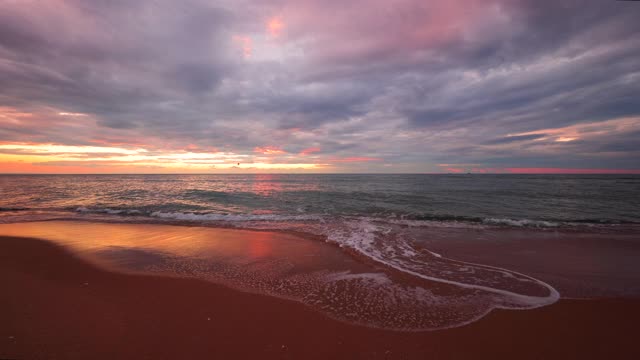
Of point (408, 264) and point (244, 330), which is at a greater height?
point (244, 330)

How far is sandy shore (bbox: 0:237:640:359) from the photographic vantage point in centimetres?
343

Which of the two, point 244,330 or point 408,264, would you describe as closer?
point 244,330

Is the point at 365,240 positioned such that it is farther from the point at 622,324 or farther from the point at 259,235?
the point at 622,324

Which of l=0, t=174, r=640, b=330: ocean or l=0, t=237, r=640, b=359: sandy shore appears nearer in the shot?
l=0, t=237, r=640, b=359: sandy shore

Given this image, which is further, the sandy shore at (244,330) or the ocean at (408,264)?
the ocean at (408,264)

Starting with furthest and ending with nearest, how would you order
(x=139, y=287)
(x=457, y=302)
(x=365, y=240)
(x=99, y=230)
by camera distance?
Answer: (x=99, y=230) → (x=365, y=240) → (x=139, y=287) → (x=457, y=302)

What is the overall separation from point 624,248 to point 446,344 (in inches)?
406

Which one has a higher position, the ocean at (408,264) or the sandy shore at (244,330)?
the sandy shore at (244,330)

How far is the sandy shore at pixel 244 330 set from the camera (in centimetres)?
343

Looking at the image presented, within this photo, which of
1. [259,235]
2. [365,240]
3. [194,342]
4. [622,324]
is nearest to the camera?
[194,342]

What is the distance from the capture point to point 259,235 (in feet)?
34.6

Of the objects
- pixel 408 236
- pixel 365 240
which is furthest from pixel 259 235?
pixel 408 236

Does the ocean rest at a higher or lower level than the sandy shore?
lower

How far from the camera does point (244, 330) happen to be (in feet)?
12.9
